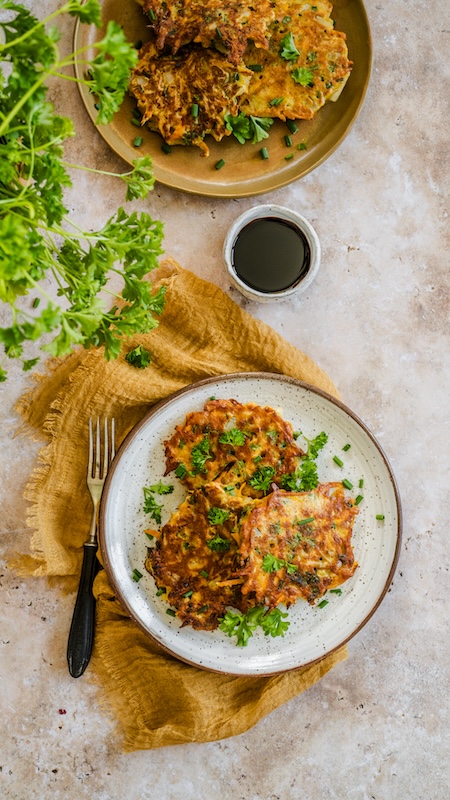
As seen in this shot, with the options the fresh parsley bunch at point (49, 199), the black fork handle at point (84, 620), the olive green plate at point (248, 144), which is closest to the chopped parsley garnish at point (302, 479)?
the black fork handle at point (84, 620)

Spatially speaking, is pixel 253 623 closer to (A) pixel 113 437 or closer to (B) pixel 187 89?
(A) pixel 113 437

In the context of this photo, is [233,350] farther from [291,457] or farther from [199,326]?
[291,457]

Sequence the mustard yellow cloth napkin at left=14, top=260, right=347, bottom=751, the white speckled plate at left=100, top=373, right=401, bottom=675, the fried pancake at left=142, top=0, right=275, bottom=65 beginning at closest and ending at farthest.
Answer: the fried pancake at left=142, top=0, right=275, bottom=65
the white speckled plate at left=100, top=373, right=401, bottom=675
the mustard yellow cloth napkin at left=14, top=260, right=347, bottom=751

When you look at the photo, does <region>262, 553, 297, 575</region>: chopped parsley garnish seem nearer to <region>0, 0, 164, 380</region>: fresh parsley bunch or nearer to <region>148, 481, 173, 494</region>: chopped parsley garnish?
<region>148, 481, 173, 494</region>: chopped parsley garnish

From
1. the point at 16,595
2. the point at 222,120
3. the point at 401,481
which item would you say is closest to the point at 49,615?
the point at 16,595

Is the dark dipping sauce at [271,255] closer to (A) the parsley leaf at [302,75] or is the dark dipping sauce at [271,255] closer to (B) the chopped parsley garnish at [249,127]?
(B) the chopped parsley garnish at [249,127]

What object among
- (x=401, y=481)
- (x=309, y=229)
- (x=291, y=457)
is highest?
(x=309, y=229)

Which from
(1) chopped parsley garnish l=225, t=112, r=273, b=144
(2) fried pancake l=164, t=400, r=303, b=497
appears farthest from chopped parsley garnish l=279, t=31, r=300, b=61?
(2) fried pancake l=164, t=400, r=303, b=497

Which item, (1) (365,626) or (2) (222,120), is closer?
(2) (222,120)
